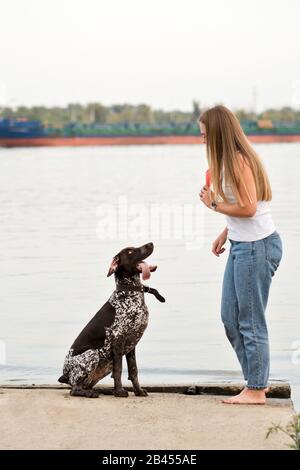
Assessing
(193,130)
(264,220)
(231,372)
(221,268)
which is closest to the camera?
(264,220)

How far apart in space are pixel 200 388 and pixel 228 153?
1.40 meters

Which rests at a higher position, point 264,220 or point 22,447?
point 264,220

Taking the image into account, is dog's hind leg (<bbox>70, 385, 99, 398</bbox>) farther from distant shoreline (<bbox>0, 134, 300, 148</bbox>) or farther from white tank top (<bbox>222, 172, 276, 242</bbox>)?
distant shoreline (<bbox>0, 134, 300, 148</bbox>)

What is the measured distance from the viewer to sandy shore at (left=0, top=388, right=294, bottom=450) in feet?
16.0

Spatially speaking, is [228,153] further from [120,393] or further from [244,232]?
[120,393]

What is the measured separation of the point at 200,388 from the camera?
622 cm

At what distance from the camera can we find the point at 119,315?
233 inches

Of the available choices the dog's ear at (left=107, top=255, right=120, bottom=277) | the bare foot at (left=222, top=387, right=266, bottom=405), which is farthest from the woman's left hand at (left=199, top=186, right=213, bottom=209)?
the bare foot at (left=222, top=387, right=266, bottom=405)

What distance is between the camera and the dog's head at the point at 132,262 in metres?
5.89

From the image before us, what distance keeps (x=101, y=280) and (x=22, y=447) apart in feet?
26.3

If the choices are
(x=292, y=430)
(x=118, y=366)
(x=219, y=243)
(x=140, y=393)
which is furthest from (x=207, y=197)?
(x=292, y=430)

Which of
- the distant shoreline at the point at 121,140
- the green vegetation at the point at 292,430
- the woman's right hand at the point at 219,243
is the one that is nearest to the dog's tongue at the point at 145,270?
the woman's right hand at the point at 219,243
